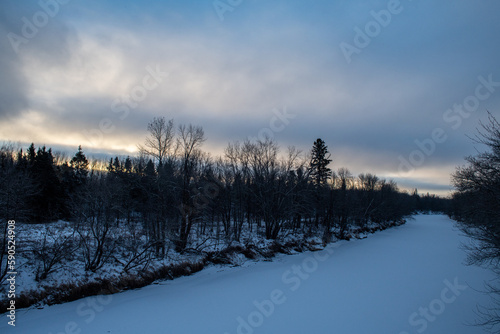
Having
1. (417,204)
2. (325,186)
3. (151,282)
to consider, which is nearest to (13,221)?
(151,282)

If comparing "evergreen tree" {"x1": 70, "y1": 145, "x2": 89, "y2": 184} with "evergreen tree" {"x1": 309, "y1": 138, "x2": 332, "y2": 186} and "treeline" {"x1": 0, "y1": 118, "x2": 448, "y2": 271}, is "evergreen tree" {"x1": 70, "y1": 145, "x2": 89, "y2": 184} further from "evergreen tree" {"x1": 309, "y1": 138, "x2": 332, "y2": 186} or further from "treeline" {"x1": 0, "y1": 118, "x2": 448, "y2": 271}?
"evergreen tree" {"x1": 309, "y1": 138, "x2": 332, "y2": 186}

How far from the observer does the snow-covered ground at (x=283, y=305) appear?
9695mm

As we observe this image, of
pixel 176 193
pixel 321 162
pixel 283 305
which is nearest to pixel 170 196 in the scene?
pixel 176 193

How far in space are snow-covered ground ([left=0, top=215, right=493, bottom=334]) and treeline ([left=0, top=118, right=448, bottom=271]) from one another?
419 cm

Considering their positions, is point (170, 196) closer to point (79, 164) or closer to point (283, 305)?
point (283, 305)

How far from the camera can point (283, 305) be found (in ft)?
38.8

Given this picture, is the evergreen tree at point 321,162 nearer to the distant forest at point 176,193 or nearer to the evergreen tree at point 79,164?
the distant forest at point 176,193

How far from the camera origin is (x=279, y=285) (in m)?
14.8

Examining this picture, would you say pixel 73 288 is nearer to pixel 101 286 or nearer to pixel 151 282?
pixel 101 286

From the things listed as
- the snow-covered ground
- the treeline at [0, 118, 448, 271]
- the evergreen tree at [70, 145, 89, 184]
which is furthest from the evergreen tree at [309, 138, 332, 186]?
the evergreen tree at [70, 145, 89, 184]

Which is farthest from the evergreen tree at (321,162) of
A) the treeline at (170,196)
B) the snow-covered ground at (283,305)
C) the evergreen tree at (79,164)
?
the evergreen tree at (79,164)

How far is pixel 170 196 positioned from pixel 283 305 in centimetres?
1309

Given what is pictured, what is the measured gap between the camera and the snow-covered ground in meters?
9.70

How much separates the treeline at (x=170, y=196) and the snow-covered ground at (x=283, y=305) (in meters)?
4.19
